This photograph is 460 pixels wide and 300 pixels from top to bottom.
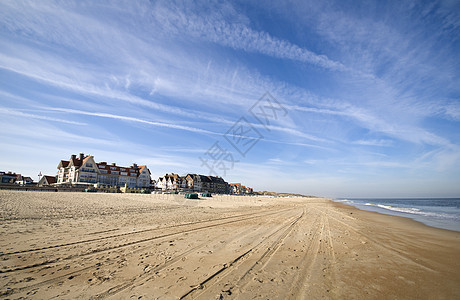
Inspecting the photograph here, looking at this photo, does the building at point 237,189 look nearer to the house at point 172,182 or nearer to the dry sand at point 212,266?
the house at point 172,182

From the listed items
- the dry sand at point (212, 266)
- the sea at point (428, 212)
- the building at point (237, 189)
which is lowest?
the sea at point (428, 212)

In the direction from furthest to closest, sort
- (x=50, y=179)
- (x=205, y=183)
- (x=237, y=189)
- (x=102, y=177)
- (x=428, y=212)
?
(x=237, y=189)
(x=205, y=183)
(x=50, y=179)
(x=102, y=177)
(x=428, y=212)

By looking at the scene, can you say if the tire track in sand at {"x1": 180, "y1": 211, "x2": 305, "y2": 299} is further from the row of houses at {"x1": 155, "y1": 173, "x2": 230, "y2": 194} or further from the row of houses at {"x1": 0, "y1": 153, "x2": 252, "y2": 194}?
the row of houses at {"x1": 155, "y1": 173, "x2": 230, "y2": 194}

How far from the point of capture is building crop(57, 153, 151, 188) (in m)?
69.8

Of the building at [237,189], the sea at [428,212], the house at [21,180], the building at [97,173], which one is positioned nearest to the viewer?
the sea at [428,212]

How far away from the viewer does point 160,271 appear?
5508mm

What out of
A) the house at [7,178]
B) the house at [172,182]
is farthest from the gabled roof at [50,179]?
the house at [172,182]

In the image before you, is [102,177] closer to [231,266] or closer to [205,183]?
[205,183]

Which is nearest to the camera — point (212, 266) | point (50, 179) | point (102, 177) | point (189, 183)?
point (212, 266)

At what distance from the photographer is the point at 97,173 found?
72.9 meters

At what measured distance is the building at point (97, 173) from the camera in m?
69.8

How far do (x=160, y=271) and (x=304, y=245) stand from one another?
5.89 meters

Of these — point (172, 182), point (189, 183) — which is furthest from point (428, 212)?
point (172, 182)

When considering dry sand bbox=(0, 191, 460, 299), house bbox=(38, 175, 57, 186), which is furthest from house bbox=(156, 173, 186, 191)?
dry sand bbox=(0, 191, 460, 299)
